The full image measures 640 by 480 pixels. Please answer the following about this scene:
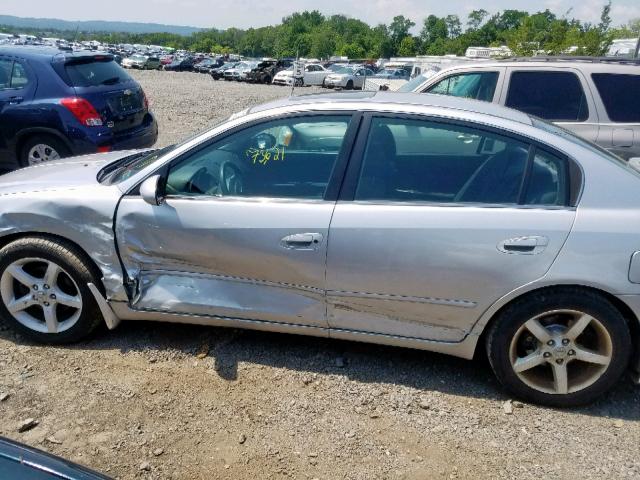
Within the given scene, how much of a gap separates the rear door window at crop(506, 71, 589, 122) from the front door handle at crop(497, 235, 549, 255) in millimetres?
3306

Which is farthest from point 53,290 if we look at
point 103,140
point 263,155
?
point 103,140

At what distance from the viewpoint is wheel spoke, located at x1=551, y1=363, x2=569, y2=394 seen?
2.77 metres

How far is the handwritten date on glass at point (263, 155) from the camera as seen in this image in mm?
3053

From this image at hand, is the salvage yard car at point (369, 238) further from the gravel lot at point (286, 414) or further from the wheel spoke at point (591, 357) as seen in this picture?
the gravel lot at point (286, 414)

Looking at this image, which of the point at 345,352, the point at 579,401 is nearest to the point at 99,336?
the point at 345,352

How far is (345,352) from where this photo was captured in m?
3.32

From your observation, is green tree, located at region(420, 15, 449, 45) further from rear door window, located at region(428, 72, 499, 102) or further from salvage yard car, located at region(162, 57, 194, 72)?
rear door window, located at region(428, 72, 499, 102)

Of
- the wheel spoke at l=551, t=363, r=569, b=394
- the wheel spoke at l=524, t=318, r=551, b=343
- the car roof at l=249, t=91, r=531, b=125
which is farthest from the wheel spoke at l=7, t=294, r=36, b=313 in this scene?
the wheel spoke at l=551, t=363, r=569, b=394

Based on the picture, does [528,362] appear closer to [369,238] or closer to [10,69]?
[369,238]

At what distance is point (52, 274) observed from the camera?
3180mm

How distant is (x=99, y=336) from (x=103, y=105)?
12.4ft

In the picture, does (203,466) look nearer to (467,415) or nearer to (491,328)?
(467,415)

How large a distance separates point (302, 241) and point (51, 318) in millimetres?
1678

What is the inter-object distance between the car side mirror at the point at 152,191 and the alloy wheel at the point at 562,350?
207 cm
